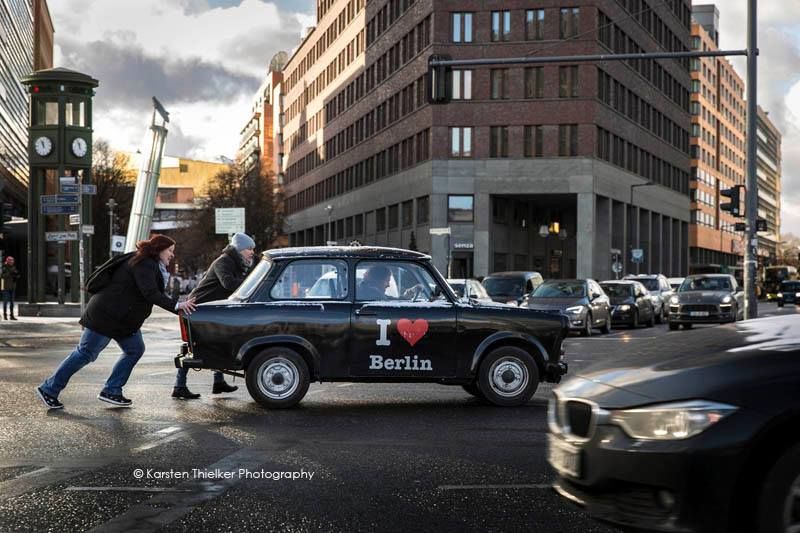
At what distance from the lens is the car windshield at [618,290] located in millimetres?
32000

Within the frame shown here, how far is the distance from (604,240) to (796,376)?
5935 cm

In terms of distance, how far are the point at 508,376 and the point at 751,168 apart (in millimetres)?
15424

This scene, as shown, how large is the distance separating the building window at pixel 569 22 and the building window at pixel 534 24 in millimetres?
1214

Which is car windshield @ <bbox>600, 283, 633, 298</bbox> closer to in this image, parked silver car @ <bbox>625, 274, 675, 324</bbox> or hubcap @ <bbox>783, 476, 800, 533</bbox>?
parked silver car @ <bbox>625, 274, 675, 324</bbox>

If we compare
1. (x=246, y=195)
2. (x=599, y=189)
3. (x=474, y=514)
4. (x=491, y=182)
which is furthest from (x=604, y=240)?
(x=474, y=514)

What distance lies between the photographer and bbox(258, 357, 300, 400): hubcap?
401 inches

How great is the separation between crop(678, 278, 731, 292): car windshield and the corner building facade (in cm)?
1832

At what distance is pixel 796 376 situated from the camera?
13.1 feet

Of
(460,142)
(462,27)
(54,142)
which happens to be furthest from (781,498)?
(462,27)

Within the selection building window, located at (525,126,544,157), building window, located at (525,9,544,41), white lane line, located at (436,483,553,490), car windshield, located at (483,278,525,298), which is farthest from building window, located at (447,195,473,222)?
white lane line, located at (436,483,553,490)

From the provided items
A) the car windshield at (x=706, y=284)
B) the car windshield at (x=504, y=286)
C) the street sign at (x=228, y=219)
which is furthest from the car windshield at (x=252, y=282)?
the street sign at (x=228, y=219)

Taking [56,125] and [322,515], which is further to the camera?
[56,125]

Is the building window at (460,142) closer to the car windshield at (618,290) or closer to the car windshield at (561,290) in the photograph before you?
the car windshield at (618,290)

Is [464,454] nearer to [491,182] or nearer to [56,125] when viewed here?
[56,125]
